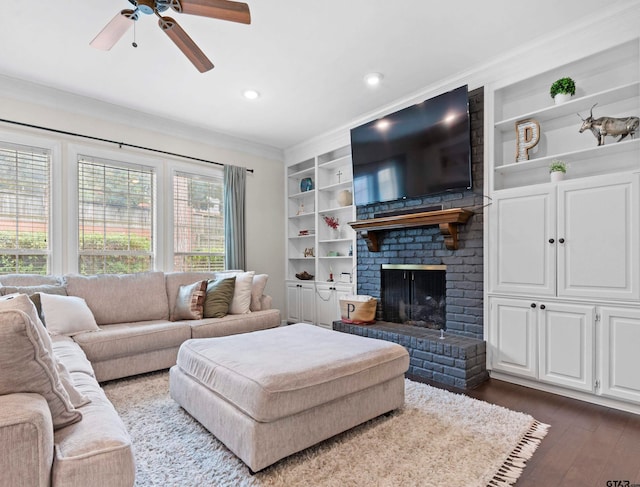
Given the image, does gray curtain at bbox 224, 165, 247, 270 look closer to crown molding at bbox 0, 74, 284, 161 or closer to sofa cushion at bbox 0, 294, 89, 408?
crown molding at bbox 0, 74, 284, 161

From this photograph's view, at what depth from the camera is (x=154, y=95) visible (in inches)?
146

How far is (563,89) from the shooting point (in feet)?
9.16

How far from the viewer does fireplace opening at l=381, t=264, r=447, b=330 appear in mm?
3658

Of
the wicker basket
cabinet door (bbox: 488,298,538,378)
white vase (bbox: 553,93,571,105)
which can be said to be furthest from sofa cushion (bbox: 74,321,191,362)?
white vase (bbox: 553,93,571,105)

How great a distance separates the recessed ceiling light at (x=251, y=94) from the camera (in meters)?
3.63

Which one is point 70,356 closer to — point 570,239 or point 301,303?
point 301,303

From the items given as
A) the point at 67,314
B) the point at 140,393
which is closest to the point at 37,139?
the point at 67,314

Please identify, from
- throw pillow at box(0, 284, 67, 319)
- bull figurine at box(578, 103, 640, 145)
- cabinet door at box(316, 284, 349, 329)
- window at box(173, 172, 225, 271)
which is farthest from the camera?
cabinet door at box(316, 284, 349, 329)

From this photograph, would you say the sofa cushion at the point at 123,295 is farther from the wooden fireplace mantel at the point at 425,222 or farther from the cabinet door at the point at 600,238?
the cabinet door at the point at 600,238

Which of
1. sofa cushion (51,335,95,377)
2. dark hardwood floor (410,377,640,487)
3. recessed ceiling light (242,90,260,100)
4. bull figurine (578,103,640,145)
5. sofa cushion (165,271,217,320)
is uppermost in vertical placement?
recessed ceiling light (242,90,260,100)

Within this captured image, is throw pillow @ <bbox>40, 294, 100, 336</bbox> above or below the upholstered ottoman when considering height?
above

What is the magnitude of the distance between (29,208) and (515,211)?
4.57m

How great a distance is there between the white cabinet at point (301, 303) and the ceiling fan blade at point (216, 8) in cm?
362

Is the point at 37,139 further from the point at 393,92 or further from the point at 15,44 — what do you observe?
the point at 393,92
